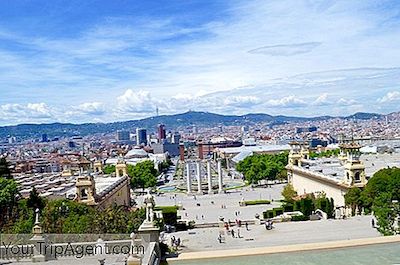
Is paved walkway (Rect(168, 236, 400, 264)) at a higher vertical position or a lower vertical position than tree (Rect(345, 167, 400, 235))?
higher

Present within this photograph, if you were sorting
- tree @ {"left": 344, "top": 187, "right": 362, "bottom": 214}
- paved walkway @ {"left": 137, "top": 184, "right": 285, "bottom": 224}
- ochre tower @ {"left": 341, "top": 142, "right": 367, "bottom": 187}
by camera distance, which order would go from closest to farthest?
1. tree @ {"left": 344, "top": 187, "right": 362, "bottom": 214}
2. ochre tower @ {"left": 341, "top": 142, "right": 367, "bottom": 187}
3. paved walkway @ {"left": 137, "top": 184, "right": 285, "bottom": 224}

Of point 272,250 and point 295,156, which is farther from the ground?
point 272,250

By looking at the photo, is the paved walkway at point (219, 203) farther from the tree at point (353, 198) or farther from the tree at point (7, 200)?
the tree at point (7, 200)

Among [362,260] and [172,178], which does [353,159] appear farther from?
[172,178]

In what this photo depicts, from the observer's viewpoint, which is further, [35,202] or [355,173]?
[355,173]

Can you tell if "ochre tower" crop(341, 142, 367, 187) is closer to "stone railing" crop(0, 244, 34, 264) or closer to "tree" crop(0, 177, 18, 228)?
"tree" crop(0, 177, 18, 228)

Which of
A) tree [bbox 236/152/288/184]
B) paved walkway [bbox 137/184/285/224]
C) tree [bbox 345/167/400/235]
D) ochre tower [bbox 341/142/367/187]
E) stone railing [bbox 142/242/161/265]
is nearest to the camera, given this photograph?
stone railing [bbox 142/242/161/265]

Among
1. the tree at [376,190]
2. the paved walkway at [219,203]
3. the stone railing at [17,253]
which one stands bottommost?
the paved walkway at [219,203]

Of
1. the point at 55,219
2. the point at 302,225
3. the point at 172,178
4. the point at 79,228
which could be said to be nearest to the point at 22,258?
the point at 79,228

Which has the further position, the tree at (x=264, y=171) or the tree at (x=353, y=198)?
the tree at (x=264, y=171)

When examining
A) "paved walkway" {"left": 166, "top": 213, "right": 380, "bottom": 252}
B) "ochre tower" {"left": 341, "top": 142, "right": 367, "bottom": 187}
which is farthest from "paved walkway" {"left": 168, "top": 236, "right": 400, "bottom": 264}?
"ochre tower" {"left": 341, "top": 142, "right": 367, "bottom": 187}

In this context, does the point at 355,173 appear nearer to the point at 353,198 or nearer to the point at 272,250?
the point at 353,198

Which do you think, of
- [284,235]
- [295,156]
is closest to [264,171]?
[295,156]

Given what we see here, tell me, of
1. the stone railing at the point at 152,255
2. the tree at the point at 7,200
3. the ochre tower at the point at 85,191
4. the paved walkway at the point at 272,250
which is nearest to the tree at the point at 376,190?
the paved walkway at the point at 272,250
